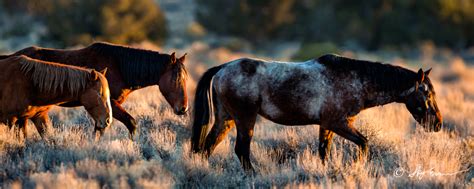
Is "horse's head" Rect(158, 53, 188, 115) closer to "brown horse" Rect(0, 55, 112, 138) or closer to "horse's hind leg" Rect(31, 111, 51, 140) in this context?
"brown horse" Rect(0, 55, 112, 138)

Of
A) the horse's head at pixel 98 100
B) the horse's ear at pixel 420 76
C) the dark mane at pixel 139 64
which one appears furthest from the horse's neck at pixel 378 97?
the horse's head at pixel 98 100

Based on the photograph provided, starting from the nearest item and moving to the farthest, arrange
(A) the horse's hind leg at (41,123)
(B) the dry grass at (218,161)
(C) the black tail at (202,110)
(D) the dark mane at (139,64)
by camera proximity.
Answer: (B) the dry grass at (218,161) < (C) the black tail at (202,110) < (A) the horse's hind leg at (41,123) < (D) the dark mane at (139,64)

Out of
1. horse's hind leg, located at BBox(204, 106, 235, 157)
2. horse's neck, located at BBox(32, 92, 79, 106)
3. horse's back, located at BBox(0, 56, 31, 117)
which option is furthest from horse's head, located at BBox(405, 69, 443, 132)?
horse's back, located at BBox(0, 56, 31, 117)

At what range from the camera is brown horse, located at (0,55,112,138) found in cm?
728

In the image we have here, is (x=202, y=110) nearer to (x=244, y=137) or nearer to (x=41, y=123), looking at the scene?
(x=244, y=137)

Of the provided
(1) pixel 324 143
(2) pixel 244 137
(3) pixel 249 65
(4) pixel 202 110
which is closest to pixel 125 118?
(4) pixel 202 110

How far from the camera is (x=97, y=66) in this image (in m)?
8.84

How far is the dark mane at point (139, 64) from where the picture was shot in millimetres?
8828

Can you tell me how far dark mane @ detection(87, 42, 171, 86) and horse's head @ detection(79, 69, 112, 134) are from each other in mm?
1425

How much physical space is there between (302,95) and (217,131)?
121 cm

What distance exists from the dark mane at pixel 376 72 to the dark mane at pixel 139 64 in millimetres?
2469

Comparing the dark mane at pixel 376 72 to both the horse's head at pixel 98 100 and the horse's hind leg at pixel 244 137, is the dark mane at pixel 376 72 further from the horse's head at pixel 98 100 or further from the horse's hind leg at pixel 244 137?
the horse's head at pixel 98 100

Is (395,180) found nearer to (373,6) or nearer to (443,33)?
(443,33)

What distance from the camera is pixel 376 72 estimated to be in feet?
24.8
